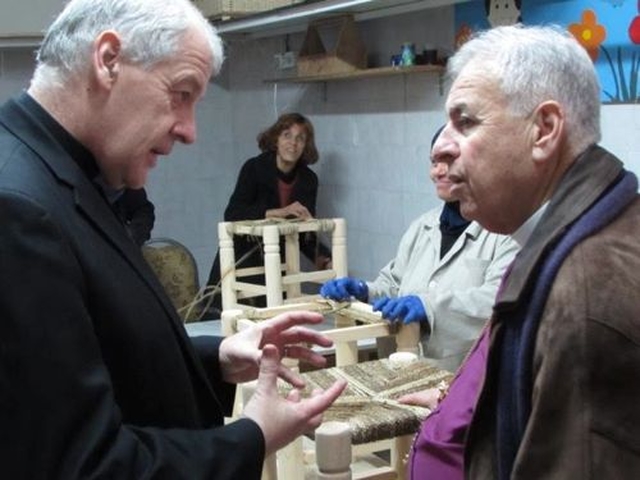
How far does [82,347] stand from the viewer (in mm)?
965

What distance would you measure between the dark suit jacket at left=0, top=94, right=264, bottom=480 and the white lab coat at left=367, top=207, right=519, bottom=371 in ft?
4.26

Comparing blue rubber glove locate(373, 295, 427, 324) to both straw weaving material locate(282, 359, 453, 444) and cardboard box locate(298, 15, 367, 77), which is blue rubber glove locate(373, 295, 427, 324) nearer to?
straw weaving material locate(282, 359, 453, 444)

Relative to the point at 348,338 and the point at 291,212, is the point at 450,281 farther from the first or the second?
the point at 291,212

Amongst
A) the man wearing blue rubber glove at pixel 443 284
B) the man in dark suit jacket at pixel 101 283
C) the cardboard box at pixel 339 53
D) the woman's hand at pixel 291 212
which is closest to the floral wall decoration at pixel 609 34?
the man wearing blue rubber glove at pixel 443 284

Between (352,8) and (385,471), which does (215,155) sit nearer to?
(352,8)

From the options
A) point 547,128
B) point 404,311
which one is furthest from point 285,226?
point 547,128

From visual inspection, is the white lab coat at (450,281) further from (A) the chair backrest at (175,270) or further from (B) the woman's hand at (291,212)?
(A) the chair backrest at (175,270)

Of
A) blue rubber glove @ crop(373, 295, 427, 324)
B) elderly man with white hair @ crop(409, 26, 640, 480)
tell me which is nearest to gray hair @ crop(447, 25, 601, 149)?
elderly man with white hair @ crop(409, 26, 640, 480)

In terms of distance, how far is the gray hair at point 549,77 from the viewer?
1.19 m

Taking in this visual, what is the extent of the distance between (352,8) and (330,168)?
1.12m

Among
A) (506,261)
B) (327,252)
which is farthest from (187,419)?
(327,252)

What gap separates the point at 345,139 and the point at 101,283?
367 centimetres

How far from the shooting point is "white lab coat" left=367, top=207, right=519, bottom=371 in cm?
239

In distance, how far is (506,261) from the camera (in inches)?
98.0
